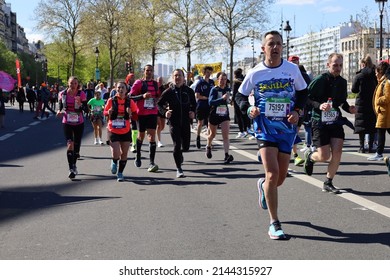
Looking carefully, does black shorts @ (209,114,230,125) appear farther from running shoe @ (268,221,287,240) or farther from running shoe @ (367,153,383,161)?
running shoe @ (268,221,287,240)

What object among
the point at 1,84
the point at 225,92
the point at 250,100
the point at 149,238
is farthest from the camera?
the point at 1,84

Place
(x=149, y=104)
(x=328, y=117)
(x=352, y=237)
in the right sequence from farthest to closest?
1. (x=149, y=104)
2. (x=328, y=117)
3. (x=352, y=237)

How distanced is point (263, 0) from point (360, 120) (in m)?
41.5

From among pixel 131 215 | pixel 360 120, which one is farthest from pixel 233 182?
pixel 360 120

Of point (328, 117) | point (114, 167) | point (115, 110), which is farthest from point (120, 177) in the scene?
point (328, 117)

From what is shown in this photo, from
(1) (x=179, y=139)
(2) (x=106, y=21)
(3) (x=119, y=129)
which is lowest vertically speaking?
(1) (x=179, y=139)

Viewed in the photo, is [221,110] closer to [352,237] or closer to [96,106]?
[96,106]

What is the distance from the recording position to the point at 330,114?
25.1 feet

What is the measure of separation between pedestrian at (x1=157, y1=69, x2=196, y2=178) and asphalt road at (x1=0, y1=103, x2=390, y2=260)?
21.2 inches

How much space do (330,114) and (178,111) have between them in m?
2.84

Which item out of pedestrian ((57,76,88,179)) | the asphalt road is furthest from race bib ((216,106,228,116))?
pedestrian ((57,76,88,179))

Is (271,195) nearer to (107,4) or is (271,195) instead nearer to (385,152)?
(385,152)

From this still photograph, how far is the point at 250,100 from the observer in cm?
599

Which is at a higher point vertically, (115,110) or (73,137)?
(115,110)
